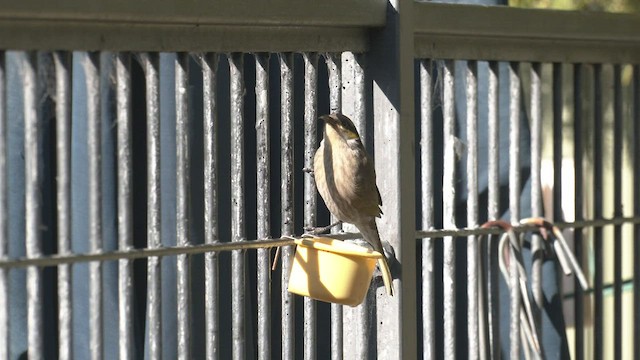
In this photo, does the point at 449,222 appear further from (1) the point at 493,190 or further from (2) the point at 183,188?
(2) the point at 183,188

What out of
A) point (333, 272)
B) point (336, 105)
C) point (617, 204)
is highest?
point (336, 105)

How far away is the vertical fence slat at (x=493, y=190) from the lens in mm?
2777

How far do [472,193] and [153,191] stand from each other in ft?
2.96

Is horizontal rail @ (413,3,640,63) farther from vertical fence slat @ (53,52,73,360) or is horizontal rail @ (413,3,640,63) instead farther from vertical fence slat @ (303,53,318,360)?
vertical fence slat @ (53,52,73,360)

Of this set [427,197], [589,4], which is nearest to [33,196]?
[427,197]

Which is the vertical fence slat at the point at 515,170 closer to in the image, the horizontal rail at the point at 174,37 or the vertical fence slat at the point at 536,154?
the vertical fence slat at the point at 536,154

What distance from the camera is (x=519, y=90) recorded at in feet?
9.52

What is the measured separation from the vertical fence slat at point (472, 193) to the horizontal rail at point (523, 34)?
0.24 ft

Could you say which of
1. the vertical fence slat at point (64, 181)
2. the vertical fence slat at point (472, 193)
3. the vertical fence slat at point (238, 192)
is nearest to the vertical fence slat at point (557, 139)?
the vertical fence slat at point (472, 193)

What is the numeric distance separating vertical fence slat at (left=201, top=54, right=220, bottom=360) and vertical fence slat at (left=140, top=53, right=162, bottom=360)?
0.11 metres

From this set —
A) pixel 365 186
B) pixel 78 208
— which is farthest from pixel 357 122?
pixel 78 208

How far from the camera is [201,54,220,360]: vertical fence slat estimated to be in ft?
7.32

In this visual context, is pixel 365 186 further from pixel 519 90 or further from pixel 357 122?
pixel 519 90

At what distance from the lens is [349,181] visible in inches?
98.3
